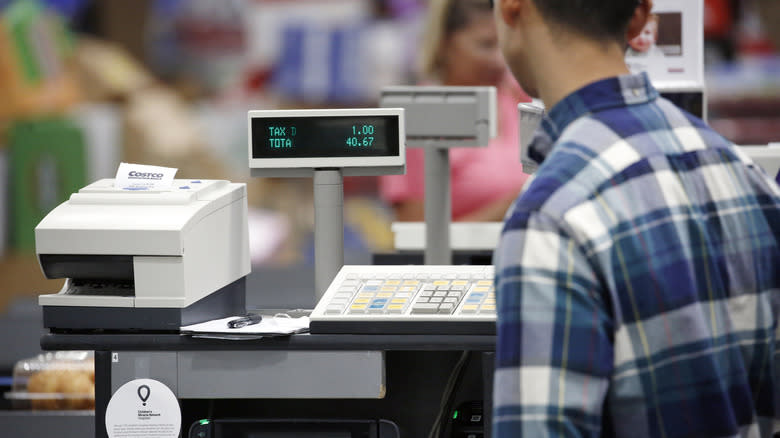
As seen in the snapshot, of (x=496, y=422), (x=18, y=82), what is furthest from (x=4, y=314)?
(x=496, y=422)

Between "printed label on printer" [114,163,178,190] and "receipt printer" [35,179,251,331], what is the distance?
0.03 meters

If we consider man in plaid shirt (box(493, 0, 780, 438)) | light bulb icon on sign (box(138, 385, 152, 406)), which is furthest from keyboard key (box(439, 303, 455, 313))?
man in plaid shirt (box(493, 0, 780, 438))

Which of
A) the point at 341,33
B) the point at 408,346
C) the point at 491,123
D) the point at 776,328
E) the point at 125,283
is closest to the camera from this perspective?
the point at 776,328

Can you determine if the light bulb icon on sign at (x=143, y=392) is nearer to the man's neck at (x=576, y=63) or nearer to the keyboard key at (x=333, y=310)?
the keyboard key at (x=333, y=310)

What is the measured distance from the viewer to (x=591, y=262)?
121cm

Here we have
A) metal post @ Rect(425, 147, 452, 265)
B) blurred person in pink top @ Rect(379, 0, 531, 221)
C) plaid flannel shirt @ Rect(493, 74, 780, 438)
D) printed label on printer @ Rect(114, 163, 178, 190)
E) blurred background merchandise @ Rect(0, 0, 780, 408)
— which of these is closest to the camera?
plaid flannel shirt @ Rect(493, 74, 780, 438)

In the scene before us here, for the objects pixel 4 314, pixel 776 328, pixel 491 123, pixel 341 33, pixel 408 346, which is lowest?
pixel 4 314

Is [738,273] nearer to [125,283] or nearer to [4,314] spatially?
[125,283]

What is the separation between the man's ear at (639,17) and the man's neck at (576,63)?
0.10 ft

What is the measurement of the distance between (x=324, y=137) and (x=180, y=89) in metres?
4.00

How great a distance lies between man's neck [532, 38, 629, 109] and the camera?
130 cm

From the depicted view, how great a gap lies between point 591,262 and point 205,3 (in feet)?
17.8

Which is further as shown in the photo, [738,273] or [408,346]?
[408,346]

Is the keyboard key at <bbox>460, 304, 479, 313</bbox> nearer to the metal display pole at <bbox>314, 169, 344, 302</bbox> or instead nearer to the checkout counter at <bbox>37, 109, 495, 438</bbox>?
the checkout counter at <bbox>37, 109, 495, 438</bbox>
